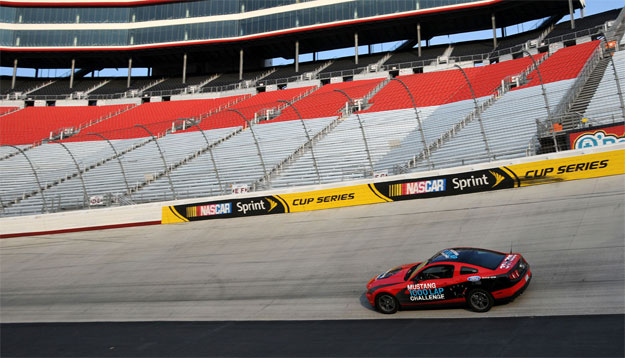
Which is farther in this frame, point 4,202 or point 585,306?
point 4,202

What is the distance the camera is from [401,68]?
4309 centimetres

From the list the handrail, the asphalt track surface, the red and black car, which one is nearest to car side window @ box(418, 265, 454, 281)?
the red and black car

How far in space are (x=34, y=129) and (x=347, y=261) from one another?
38217 mm

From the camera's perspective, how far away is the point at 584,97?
68.4 feet

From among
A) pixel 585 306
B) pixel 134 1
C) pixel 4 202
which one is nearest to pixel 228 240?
pixel 585 306

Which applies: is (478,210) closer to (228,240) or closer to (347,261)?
(347,261)

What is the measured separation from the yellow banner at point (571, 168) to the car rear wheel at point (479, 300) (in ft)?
26.7

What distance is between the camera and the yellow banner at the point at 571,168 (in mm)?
14047

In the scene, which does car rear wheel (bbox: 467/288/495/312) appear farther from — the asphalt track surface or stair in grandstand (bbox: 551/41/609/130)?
stair in grandstand (bbox: 551/41/609/130)

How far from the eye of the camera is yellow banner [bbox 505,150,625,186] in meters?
14.0

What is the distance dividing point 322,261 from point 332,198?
18.0 feet

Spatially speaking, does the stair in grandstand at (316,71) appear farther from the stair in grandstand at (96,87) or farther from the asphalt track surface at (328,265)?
the asphalt track surface at (328,265)

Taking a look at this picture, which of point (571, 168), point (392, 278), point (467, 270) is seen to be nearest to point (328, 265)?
point (392, 278)

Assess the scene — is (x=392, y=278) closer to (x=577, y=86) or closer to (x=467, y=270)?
(x=467, y=270)
